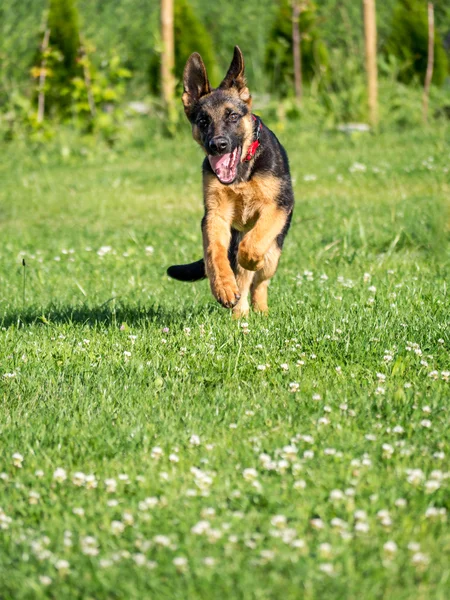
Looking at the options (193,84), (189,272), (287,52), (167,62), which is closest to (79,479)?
(189,272)

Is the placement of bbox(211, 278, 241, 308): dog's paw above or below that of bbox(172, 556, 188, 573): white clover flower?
above

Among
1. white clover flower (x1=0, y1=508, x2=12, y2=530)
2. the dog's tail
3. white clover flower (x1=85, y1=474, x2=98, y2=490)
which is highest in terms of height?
→ the dog's tail

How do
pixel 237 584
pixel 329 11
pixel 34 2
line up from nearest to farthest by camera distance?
pixel 237 584 → pixel 34 2 → pixel 329 11

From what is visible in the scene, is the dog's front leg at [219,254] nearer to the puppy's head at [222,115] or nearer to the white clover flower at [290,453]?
the puppy's head at [222,115]

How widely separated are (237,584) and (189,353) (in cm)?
205

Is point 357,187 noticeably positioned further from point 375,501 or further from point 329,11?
point 329,11

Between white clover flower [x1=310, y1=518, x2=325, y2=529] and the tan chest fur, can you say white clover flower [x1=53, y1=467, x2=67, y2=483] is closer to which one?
white clover flower [x1=310, y1=518, x2=325, y2=529]

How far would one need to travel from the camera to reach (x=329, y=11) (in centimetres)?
1788

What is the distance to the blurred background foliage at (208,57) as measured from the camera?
13609 mm

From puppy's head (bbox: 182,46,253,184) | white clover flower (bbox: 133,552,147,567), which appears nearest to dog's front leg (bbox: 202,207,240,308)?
puppy's head (bbox: 182,46,253,184)

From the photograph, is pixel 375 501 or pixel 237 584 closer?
pixel 237 584

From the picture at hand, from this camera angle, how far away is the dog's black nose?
192 inches

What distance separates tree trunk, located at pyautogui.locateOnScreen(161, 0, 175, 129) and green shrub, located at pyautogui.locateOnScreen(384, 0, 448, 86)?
4.30 m

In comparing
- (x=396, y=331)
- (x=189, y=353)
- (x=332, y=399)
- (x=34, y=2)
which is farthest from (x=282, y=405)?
(x=34, y=2)
